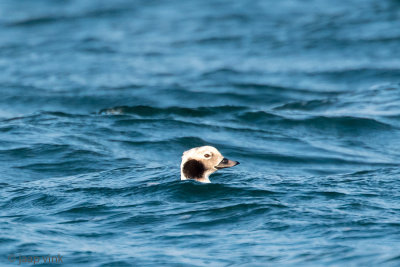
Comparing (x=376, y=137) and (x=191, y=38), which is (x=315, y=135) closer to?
(x=376, y=137)

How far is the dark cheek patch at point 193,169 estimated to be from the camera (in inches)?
453

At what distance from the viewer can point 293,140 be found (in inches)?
646

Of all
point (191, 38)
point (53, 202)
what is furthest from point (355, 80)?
point (53, 202)

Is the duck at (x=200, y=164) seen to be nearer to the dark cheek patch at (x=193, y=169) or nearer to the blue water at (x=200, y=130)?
the dark cheek patch at (x=193, y=169)

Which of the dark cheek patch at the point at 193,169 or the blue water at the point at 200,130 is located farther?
the dark cheek patch at the point at 193,169

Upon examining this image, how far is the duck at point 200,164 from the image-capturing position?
454 inches

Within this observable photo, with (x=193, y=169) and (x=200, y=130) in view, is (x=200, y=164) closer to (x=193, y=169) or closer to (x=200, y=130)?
(x=193, y=169)

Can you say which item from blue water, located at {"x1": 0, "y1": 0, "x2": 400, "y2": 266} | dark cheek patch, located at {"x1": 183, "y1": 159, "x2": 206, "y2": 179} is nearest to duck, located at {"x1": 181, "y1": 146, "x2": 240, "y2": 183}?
dark cheek patch, located at {"x1": 183, "y1": 159, "x2": 206, "y2": 179}

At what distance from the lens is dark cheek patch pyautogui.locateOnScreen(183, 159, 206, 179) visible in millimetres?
11516

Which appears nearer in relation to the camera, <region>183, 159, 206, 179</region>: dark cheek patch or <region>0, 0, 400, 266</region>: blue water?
<region>0, 0, 400, 266</region>: blue water

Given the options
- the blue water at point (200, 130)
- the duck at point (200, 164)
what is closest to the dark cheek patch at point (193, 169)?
the duck at point (200, 164)

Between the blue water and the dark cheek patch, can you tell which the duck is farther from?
the blue water

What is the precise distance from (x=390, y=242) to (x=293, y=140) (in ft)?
25.2

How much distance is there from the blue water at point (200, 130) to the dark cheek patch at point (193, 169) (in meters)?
0.28
